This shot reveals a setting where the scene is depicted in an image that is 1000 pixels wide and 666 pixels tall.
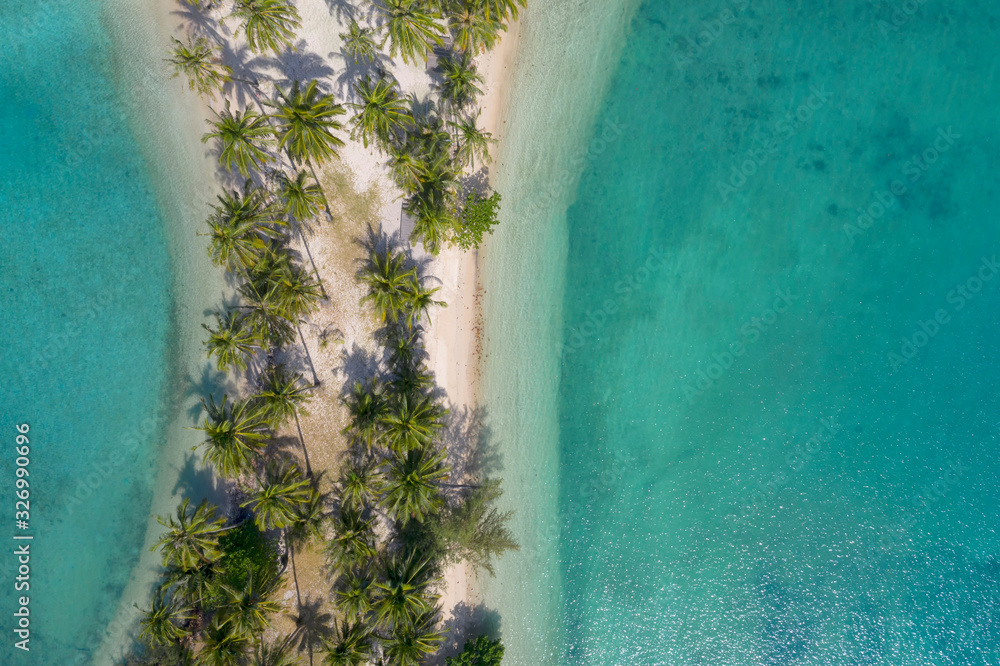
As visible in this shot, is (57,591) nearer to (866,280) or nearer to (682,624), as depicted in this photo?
(682,624)

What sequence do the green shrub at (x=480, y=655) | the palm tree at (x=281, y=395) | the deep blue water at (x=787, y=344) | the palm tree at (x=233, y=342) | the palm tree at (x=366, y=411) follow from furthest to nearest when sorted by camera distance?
1. the deep blue water at (x=787, y=344)
2. the green shrub at (x=480, y=655)
3. the palm tree at (x=366, y=411)
4. the palm tree at (x=281, y=395)
5. the palm tree at (x=233, y=342)

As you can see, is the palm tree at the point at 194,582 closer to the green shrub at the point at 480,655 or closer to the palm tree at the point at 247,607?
the palm tree at the point at 247,607

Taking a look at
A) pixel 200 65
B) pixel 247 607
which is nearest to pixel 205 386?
pixel 247 607

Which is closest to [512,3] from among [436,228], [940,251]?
[436,228]

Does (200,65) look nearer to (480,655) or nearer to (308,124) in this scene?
(308,124)

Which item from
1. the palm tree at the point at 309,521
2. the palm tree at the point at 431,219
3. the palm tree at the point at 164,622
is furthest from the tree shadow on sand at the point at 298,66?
the palm tree at the point at 164,622

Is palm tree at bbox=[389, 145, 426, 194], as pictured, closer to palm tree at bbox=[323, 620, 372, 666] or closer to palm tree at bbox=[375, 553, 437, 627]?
palm tree at bbox=[375, 553, 437, 627]

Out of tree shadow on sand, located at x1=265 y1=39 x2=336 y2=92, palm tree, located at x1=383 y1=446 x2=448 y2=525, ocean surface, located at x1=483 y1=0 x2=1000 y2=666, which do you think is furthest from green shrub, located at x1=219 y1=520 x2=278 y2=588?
tree shadow on sand, located at x1=265 y1=39 x2=336 y2=92
